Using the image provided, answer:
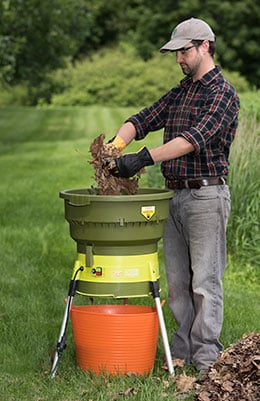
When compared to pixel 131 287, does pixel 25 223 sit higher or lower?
lower

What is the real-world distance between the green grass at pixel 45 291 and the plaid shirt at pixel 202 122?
587mm

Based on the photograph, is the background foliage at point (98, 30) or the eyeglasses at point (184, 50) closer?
the eyeglasses at point (184, 50)

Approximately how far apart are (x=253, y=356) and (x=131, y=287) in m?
0.86

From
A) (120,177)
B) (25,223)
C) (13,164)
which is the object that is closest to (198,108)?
(120,177)

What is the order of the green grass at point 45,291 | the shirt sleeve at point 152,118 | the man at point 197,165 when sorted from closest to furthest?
the green grass at point 45,291
the man at point 197,165
the shirt sleeve at point 152,118

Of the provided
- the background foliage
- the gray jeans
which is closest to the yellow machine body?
the gray jeans

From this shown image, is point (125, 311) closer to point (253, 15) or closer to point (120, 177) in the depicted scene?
point (120, 177)

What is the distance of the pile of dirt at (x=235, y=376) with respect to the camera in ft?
15.9

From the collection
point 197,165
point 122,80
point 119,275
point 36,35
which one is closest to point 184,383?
point 119,275

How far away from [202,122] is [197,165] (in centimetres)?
29

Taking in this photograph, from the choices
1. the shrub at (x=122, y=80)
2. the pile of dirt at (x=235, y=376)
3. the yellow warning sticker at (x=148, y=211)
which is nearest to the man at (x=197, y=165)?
the yellow warning sticker at (x=148, y=211)

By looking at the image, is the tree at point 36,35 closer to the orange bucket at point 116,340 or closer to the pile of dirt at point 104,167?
the pile of dirt at point 104,167

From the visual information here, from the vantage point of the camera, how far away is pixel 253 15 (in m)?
38.4

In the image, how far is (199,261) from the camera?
577cm
